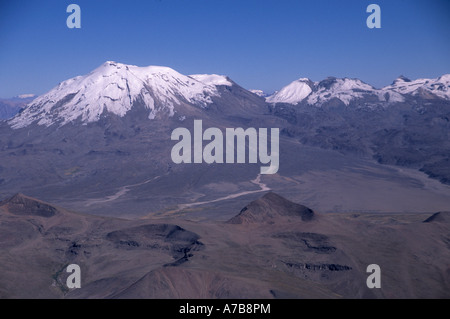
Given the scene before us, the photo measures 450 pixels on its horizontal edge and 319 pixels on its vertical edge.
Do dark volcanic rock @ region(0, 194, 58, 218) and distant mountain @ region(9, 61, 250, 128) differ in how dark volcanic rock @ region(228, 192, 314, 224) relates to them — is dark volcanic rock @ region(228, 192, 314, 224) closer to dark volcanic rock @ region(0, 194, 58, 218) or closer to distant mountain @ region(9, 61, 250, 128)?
dark volcanic rock @ region(0, 194, 58, 218)

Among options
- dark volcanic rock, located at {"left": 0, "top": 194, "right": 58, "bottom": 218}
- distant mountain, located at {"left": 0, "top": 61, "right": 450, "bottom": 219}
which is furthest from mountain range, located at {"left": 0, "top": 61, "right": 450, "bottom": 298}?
distant mountain, located at {"left": 0, "top": 61, "right": 450, "bottom": 219}

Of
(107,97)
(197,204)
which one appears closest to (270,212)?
(197,204)

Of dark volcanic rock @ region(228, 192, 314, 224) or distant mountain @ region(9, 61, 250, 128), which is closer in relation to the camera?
dark volcanic rock @ region(228, 192, 314, 224)

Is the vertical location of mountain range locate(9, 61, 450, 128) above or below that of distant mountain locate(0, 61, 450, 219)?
above

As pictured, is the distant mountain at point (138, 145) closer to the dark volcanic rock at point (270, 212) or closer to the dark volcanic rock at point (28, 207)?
the dark volcanic rock at point (28, 207)

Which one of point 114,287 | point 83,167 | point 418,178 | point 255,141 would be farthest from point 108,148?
point 114,287

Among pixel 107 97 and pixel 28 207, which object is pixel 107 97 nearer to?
pixel 107 97
